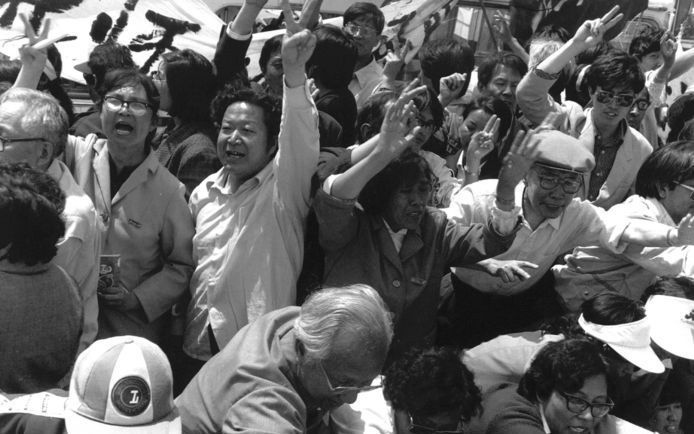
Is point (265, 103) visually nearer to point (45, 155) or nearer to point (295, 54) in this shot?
point (295, 54)

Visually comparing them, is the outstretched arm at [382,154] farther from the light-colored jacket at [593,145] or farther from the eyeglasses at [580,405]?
the light-colored jacket at [593,145]

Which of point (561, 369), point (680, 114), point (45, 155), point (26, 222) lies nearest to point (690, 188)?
point (561, 369)

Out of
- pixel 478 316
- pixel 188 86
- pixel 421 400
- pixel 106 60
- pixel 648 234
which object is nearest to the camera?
→ pixel 421 400

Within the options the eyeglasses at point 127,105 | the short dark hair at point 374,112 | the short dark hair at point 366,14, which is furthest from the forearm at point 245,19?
the short dark hair at point 366,14

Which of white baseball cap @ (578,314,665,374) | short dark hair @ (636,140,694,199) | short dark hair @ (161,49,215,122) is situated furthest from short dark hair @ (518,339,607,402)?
short dark hair @ (161,49,215,122)

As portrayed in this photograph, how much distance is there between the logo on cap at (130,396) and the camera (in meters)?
2.07

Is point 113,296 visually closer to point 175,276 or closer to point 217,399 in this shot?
point 175,276

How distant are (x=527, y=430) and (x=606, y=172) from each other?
197 centimetres

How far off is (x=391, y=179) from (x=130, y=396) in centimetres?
162

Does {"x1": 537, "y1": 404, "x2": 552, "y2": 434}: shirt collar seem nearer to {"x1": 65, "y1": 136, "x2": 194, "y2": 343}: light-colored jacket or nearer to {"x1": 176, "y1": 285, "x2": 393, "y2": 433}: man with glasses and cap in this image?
{"x1": 176, "y1": 285, "x2": 393, "y2": 433}: man with glasses and cap

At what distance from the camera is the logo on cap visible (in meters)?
2.07

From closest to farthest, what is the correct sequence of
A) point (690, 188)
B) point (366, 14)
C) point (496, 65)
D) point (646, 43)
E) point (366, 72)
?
point (690, 188) < point (496, 65) < point (366, 14) < point (366, 72) < point (646, 43)

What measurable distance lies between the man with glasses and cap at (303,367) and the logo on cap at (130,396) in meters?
0.35

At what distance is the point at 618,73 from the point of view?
448 cm
